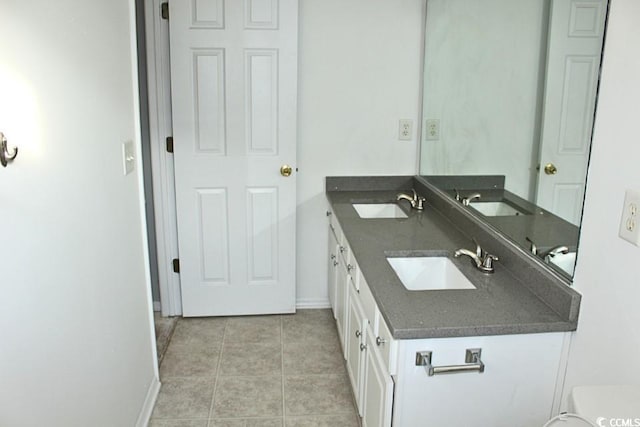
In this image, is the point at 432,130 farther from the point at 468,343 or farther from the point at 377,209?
the point at 468,343

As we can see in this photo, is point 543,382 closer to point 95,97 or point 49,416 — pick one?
point 49,416

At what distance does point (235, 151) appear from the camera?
313cm

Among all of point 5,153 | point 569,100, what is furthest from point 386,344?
point 5,153

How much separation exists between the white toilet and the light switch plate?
66.1 inches

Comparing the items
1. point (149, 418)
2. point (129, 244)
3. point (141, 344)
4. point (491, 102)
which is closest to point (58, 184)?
point (129, 244)

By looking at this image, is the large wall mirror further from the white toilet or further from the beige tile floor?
the beige tile floor

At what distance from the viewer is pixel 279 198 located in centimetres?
322

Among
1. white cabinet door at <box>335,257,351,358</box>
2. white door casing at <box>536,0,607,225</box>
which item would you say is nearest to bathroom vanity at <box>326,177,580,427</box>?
white door casing at <box>536,0,607,225</box>

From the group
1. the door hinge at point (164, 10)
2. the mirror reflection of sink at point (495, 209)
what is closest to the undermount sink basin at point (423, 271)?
the mirror reflection of sink at point (495, 209)

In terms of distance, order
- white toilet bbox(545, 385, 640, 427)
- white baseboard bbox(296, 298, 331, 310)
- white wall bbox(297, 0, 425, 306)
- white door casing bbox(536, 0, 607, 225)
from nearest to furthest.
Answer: white toilet bbox(545, 385, 640, 427)
white door casing bbox(536, 0, 607, 225)
white wall bbox(297, 0, 425, 306)
white baseboard bbox(296, 298, 331, 310)

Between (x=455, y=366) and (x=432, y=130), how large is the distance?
1.76 metres

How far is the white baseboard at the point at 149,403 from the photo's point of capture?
229 centimetres

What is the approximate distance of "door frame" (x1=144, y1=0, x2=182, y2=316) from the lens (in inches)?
118

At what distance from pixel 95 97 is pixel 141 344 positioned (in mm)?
1097
